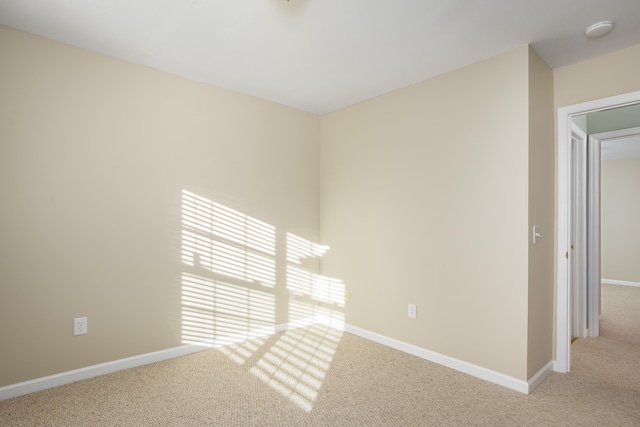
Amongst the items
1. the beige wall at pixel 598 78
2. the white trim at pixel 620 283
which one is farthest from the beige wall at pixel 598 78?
the white trim at pixel 620 283

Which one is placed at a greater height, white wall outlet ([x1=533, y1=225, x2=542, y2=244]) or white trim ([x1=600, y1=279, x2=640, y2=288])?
white wall outlet ([x1=533, y1=225, x2=542, y2=244])

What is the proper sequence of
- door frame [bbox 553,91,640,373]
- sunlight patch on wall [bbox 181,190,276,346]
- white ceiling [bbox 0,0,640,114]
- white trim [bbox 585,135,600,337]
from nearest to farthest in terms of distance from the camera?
white ceiling [bbox 0,0,640,114] < door frame [bbox 553,91,640,373] < sunlight patch on wall [bbox 181,190,276,346] < white trim [bbox 585,135,600,337]

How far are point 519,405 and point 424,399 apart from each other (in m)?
0.59

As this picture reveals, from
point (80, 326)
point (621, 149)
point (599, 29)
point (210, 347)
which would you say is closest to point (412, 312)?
point (210, 347)

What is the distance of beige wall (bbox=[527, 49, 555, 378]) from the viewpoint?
243 cm

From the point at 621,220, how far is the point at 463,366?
241 inches

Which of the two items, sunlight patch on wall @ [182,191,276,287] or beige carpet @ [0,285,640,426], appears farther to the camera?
sunlight patch on wall @ [182,191,276,287]

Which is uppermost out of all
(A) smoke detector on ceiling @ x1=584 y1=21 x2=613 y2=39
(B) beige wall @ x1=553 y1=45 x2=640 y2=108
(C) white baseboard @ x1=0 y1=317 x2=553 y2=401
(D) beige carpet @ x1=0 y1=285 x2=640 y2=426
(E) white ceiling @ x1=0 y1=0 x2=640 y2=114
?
(E) white ceiling @ x1=0 y1=0 x2=640 y2=114

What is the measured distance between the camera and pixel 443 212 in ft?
9.43

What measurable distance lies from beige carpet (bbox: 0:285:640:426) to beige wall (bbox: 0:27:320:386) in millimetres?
336

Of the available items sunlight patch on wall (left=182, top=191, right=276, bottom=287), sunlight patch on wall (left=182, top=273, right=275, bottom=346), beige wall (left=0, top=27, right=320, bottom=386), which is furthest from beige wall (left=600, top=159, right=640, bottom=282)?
beige wall (left=0, top=27, right=320, bottom=386)

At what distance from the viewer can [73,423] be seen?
77.5 inches

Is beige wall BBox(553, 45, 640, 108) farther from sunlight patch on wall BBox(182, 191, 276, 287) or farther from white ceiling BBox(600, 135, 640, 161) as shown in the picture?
white ceiling BBox(600, 135, 640, 161)

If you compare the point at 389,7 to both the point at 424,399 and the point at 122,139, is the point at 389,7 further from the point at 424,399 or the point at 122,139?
the point at 424,399
